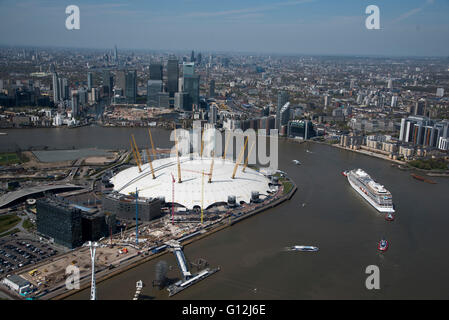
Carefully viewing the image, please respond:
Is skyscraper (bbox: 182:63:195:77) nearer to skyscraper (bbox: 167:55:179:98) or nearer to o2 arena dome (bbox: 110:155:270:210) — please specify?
skyscraper (bbox: 167:55:179:98)

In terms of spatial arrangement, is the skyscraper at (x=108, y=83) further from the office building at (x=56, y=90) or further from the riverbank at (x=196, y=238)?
the riverbank at (x=196, y=238)

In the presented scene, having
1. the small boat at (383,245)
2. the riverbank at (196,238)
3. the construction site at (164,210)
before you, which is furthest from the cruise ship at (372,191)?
the small boat at (383,245)

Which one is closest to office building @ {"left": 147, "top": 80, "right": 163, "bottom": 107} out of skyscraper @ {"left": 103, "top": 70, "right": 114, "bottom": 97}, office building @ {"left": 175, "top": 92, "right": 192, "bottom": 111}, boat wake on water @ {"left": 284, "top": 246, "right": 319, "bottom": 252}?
office building @ {"left": 175, "top": 92, "right": 192, "bottom": 111}

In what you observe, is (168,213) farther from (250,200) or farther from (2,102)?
(2,102)

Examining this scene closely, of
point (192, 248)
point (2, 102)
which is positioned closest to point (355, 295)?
point (192, 248)

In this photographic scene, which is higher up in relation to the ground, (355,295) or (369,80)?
(369,80)

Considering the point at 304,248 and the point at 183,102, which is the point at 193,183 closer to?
the point at 304,248
